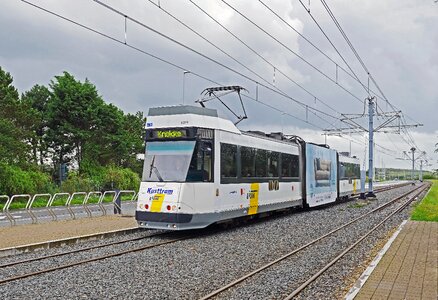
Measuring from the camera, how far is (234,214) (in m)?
16.0

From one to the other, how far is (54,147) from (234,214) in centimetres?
3641

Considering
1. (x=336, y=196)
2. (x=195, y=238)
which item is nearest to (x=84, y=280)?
(x=195, y=238)

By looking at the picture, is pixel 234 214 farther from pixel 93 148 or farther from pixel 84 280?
pixel 93 148

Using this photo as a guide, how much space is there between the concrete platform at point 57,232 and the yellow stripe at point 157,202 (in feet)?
5.85

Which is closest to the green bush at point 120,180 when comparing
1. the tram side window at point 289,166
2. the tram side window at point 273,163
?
the tram side window at point 289,166

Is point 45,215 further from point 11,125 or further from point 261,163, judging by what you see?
point 11,125

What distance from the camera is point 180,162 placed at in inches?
570

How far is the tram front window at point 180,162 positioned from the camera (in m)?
14.3

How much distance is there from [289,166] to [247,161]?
4.72 metres

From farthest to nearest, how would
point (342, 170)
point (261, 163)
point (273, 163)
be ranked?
point (342, 170), point (273, 163), point (261, 163)

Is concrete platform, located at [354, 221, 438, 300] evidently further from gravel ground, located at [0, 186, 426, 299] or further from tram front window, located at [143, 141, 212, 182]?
tram front window, located at [143, 141, 212, 182]

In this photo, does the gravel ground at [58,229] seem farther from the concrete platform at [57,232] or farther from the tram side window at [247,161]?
the tram side window at [247,161]

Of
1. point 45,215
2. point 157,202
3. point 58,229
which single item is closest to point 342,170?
point 45,215

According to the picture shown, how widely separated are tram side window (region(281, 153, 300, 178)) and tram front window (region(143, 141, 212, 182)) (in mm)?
6428
